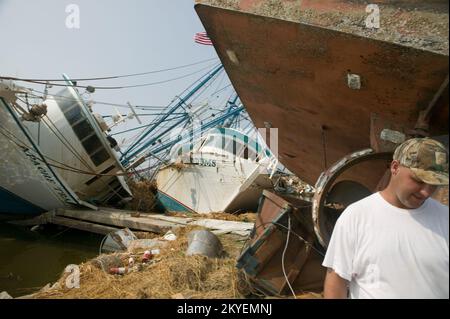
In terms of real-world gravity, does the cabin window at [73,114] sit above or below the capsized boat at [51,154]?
above

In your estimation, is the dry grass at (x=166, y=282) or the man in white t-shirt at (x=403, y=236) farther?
the dry grass at (x=166, y=282)

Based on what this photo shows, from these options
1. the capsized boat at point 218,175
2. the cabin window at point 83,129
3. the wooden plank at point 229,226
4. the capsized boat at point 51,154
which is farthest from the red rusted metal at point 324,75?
the cabin window at point 83,129

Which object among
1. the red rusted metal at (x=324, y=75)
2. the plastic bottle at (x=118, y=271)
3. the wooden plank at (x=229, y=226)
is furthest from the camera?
the wooden plank at (x=229, y=226)

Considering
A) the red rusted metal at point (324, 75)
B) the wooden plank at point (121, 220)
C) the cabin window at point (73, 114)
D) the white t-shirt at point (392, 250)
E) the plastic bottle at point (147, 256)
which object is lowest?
the plastic bottle at point (147, 256)

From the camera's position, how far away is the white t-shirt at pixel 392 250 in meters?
1.47

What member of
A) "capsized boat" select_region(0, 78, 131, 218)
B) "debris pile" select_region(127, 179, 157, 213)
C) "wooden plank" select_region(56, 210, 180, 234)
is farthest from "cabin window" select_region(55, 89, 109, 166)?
"debris pile" select_region(127, 179, 157, 213)

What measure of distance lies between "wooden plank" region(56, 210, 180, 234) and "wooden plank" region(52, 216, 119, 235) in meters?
0.19

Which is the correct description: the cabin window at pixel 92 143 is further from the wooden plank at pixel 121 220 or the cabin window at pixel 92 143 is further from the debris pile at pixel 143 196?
the debris pile at pixel 143 196

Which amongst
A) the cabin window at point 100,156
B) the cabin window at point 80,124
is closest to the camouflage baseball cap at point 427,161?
the cabin window at point 80,124

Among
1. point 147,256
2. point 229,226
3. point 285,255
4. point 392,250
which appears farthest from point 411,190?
point 229,226

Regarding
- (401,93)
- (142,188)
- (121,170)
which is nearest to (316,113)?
(401,93)

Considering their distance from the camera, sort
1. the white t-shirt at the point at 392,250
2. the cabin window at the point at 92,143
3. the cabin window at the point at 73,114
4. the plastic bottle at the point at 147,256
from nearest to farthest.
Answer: the white t-shirt at the point at 392,250 < the plastic bottle at the point at 147,256 < the cabin window at the point at 73,114 < the cabin window at the point at 92,143

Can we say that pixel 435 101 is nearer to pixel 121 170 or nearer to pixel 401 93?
pixel 401 93

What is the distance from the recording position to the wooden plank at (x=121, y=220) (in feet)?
30.2
